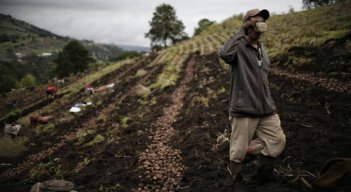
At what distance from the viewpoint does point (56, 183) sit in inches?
191

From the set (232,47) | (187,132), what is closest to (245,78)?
(232,47)

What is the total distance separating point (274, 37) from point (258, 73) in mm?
14914

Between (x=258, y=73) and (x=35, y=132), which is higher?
(x=258, y=73)

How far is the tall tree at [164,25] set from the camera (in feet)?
166

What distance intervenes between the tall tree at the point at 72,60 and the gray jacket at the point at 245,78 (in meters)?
44.3

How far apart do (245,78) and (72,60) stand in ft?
151

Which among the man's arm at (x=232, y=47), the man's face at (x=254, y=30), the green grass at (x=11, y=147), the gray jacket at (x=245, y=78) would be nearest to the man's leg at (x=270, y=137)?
the gray jacket at (x=245, y=78)

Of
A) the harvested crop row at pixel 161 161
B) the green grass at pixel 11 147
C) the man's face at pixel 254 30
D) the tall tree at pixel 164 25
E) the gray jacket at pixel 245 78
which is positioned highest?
the tall tree at pixel 164 25

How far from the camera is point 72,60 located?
149ft

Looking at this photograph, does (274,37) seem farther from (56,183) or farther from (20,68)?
(20,68)

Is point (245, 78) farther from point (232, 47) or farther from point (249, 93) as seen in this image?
point (232, 47)

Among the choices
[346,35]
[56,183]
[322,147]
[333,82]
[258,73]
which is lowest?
[56,183]

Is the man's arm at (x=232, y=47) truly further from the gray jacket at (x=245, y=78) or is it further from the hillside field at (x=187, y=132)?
the hillside field at (x=187, y=132)

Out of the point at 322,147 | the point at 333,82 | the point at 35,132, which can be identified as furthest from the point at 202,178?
the point at 35,132
